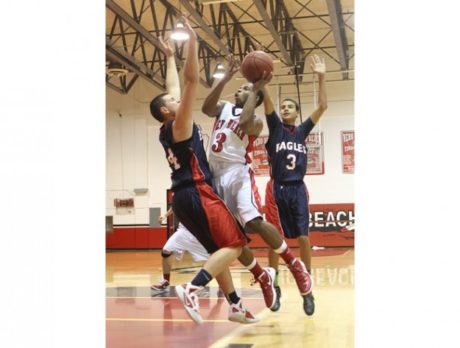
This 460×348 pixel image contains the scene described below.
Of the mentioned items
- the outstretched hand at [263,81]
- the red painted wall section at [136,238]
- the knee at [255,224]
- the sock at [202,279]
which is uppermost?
the outstretched hand at [263,81]

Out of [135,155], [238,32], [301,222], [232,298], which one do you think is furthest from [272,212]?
[135,155]

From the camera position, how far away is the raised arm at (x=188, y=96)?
10.5 feet

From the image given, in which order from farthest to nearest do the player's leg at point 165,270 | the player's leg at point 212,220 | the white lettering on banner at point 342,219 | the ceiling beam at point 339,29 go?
the white lettering on banner at point 342,219
the ceiling beam at point 339,29
the player's leg at point 165,270
the player's leg at point 212,220

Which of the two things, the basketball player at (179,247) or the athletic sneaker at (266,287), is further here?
the basketball player at (179,247)

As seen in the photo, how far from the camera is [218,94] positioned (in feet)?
13.7

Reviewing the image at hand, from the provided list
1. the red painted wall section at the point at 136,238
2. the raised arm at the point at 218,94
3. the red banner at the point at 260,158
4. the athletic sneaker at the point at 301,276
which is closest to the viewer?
the raised arm at the point at 218,94

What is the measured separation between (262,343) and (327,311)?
1.46 meters

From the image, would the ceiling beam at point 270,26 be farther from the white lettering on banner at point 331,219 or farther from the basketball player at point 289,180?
the basketball player at point 289,180

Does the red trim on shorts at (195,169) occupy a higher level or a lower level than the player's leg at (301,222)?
higher

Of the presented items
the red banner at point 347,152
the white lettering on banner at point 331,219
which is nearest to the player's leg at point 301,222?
the white lettering on banner at point 331,219

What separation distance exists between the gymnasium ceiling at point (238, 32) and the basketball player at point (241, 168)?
6845 mm

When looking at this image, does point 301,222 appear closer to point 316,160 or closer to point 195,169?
point 195,169
